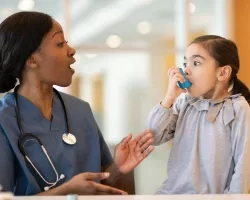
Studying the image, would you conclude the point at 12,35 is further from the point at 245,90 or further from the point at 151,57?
the point at 151,57

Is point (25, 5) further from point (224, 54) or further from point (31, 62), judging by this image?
point (224, 54)

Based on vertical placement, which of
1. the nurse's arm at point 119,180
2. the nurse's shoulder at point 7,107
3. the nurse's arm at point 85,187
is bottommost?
the nurse's arm at point 119,180

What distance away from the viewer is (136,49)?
132 inches

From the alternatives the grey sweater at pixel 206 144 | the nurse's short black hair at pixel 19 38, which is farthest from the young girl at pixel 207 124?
the nurse's short black hair at pixel 19 38

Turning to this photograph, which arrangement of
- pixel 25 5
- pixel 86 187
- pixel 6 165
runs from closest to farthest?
pixel 86 187
pixel 6 165
pixel 25 5

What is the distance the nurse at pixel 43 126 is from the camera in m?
1.56

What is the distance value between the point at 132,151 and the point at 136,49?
67.8 inches

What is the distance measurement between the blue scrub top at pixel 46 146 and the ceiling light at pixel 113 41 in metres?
1.53

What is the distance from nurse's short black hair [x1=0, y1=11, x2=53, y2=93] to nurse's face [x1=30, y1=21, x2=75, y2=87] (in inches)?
0.9

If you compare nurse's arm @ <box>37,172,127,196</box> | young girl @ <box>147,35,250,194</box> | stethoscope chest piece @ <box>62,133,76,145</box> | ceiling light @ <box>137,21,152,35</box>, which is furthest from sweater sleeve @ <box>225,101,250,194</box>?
ceiling light @ <box>137,21,152,35</box>

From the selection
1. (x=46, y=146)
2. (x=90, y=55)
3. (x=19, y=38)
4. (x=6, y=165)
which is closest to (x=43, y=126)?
(x=46, y=146)

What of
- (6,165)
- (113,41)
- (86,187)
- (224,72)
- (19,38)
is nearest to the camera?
(86,187)

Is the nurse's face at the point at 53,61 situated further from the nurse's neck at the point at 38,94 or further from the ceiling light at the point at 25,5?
the ceiling light at the point at 25,5

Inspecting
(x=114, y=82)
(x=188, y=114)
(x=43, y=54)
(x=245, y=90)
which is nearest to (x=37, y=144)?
(x=43, y=54)
